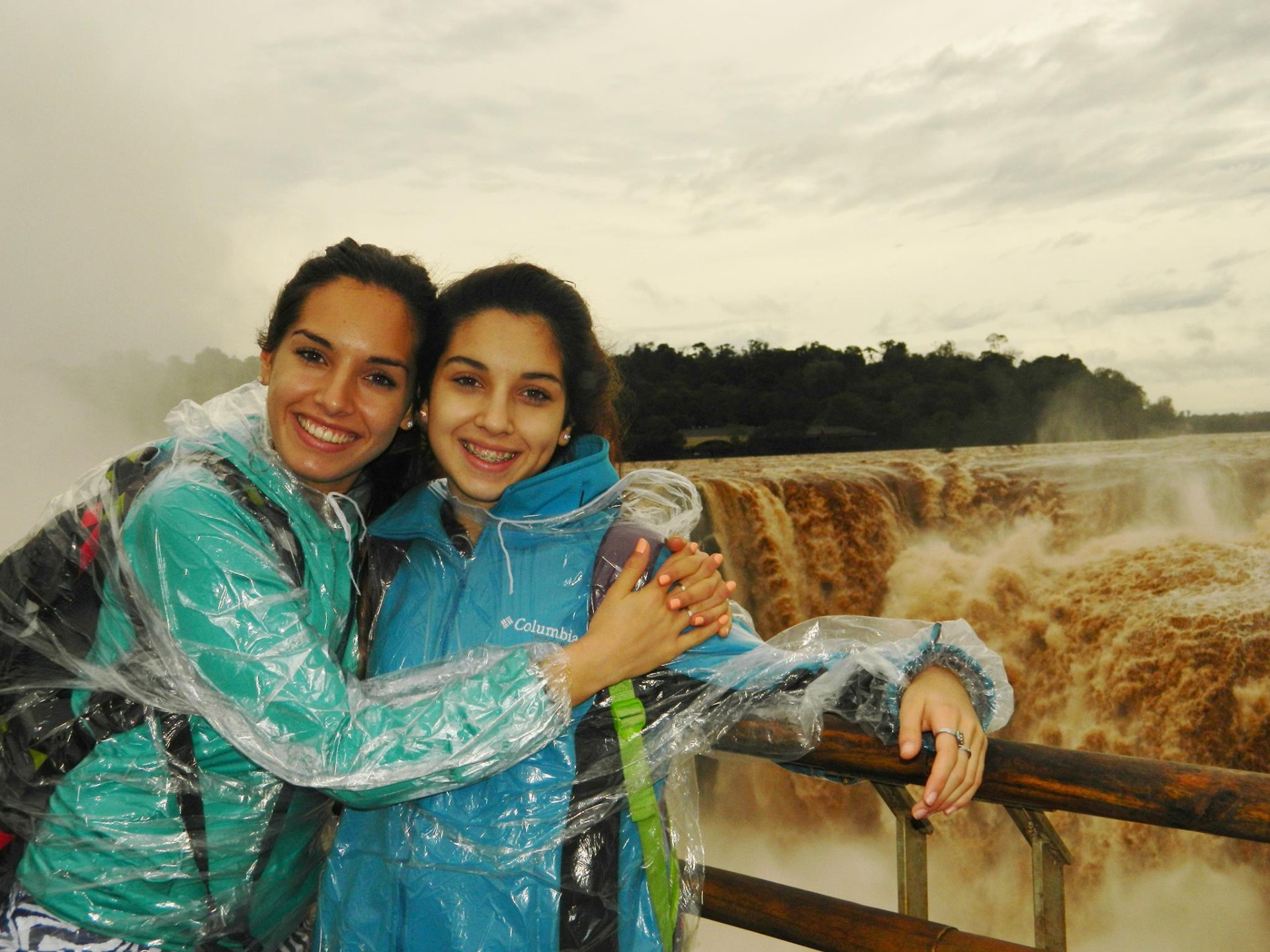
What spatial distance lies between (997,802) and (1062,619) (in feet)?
29.5

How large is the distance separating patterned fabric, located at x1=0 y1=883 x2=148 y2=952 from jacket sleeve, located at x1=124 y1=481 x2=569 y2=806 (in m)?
0.28

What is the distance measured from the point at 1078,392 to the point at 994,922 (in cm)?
863

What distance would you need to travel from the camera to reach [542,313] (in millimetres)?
1399

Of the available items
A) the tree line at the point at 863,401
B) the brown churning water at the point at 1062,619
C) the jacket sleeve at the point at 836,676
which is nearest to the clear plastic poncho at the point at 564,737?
the jacket sleeve at the point at 836,676

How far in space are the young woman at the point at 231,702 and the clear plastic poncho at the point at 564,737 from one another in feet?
0.27

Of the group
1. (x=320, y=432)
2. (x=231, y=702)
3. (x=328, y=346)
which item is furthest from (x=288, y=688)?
(x=328, y=346)

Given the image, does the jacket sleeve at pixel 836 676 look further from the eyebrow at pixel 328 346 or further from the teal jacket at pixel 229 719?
the eyebrow at pixel 328 346

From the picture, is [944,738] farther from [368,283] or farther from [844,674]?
[368,283]

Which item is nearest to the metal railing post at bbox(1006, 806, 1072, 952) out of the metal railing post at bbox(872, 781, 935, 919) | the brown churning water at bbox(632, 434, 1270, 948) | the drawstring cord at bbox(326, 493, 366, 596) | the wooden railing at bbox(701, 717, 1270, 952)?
the wooden railing at bbox(701, 717, 1270, 952)

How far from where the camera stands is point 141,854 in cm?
109

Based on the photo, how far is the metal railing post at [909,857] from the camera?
1.37 metres

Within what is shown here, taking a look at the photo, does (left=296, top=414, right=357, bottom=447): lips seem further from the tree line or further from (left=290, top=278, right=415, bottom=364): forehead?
the tree line

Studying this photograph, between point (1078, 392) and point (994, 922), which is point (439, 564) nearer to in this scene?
point (994, 922)

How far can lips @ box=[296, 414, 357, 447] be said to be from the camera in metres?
1.30
